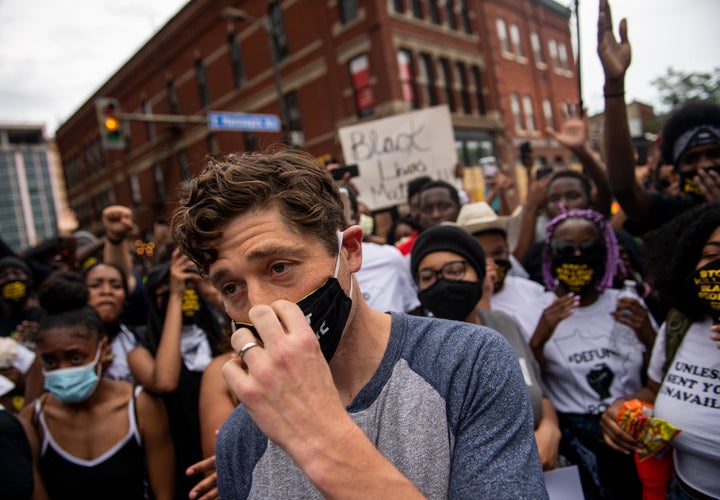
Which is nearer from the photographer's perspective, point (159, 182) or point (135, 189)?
point (159, 182)

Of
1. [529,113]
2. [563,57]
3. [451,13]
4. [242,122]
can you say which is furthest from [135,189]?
[563,57]

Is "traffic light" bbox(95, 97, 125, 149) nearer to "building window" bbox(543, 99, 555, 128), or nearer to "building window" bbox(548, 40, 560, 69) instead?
"building window" bbox(543, 99, 555, 128)

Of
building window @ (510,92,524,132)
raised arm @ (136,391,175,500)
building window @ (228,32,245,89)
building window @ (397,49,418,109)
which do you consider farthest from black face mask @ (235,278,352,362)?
building window @ (510,92,524,132)

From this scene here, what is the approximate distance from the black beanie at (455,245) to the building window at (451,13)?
22.0m

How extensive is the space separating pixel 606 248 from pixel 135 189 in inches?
1377

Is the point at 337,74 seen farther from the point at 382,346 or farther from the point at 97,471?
the point at 382,346

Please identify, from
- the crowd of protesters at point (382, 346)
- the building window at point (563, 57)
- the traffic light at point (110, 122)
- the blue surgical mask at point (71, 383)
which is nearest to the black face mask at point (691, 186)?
the crowd of protesters at point (382, 346)

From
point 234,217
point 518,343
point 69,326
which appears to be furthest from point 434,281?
point 69,326

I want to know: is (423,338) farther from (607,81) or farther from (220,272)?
(607,81)

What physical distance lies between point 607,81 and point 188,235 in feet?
9.07

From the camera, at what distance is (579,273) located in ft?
9.55

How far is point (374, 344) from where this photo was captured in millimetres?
1442

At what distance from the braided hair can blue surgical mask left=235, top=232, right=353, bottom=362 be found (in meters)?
2.13

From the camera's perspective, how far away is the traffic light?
991cm
